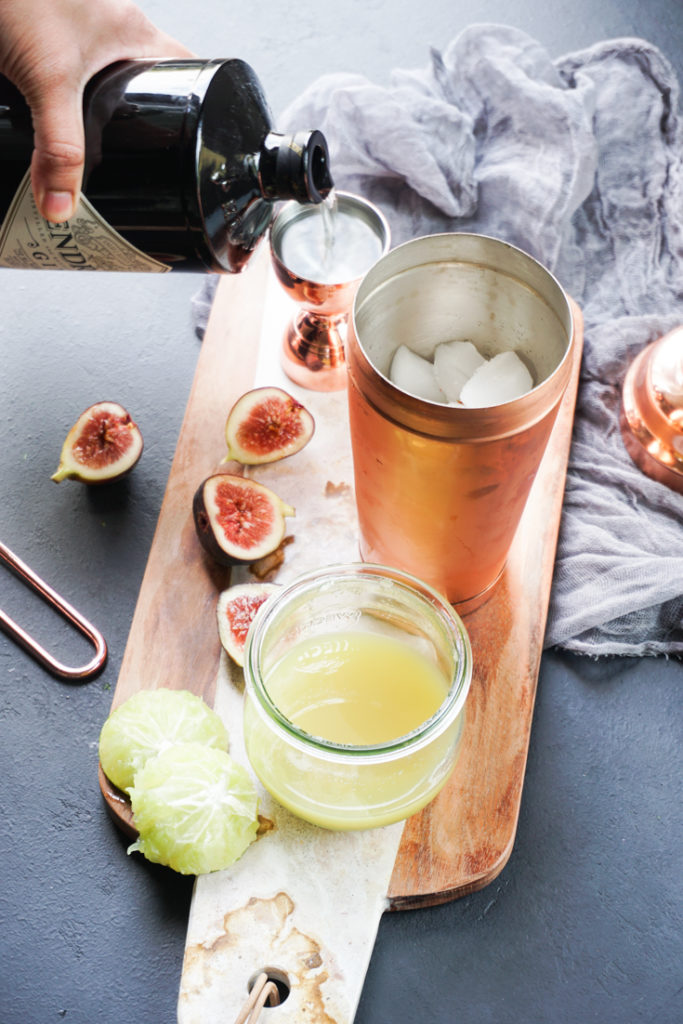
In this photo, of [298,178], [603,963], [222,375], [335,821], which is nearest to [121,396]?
[222,375]

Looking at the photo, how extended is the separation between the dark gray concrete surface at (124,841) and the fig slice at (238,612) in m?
0.26

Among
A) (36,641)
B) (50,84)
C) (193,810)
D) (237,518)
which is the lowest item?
(36,641)

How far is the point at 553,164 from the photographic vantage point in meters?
2.21

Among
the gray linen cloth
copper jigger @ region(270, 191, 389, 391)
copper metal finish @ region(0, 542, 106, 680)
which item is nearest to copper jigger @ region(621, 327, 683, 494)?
the gray linen cloth

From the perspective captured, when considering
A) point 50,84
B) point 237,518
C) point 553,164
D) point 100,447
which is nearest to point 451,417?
point 237,518

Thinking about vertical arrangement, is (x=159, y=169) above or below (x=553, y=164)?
above

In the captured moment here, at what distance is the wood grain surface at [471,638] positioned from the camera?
143cm

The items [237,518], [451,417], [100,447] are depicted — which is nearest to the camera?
[451,417]

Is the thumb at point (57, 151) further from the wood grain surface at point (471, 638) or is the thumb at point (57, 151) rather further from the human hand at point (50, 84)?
the wood grain surface at point (471, 638)

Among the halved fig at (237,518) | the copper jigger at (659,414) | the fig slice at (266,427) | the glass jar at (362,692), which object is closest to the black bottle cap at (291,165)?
the fig slice at (266,427)

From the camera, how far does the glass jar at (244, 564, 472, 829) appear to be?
124 centimetres

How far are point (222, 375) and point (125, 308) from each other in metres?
0.38

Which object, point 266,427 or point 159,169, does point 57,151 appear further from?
point 266,427

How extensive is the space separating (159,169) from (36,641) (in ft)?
2.82
